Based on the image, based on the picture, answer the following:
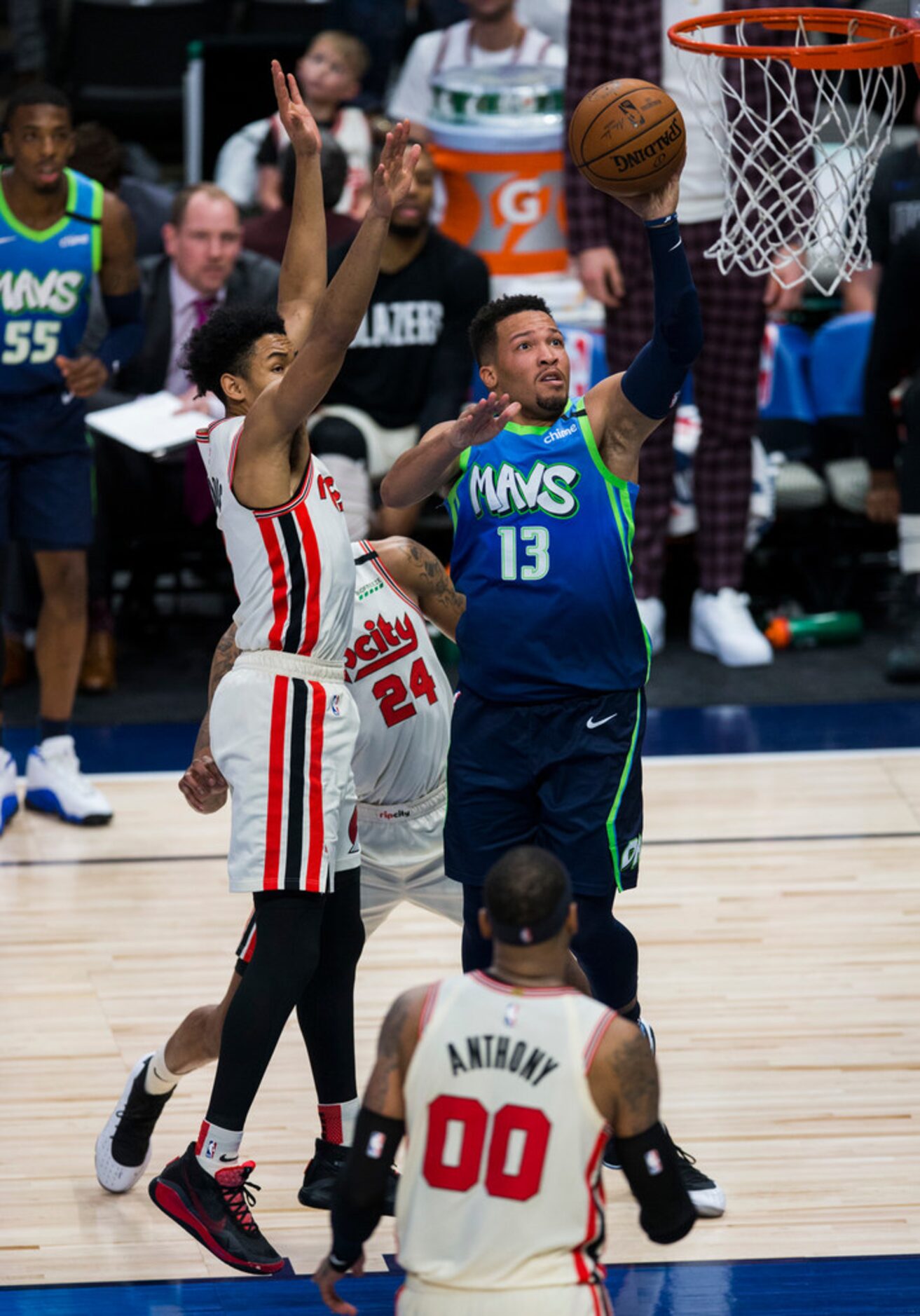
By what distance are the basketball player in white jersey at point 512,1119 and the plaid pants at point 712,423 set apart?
5123mm

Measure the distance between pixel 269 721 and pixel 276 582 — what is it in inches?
10.8

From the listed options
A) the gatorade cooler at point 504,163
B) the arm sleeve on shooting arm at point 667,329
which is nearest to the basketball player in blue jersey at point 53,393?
the gatorade cooler at point 504,163

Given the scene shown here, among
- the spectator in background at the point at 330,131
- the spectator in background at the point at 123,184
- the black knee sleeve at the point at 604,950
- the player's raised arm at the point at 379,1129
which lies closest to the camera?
the player's raised arm at the point at 379,1129

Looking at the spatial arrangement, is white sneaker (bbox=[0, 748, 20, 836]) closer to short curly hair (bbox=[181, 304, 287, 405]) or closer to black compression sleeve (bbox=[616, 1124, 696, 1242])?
short curly hair (bbox=[181, 304, 287, 405])

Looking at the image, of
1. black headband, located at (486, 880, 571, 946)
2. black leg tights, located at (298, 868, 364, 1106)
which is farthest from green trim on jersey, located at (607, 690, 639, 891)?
black headband, located at (486, 880, 571, 946)

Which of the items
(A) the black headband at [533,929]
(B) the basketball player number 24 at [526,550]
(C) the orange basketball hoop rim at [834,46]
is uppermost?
(C) the orange basketball hoop rim at [834,46]

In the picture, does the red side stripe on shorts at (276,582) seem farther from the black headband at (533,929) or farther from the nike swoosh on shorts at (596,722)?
the black headband at (533,929)

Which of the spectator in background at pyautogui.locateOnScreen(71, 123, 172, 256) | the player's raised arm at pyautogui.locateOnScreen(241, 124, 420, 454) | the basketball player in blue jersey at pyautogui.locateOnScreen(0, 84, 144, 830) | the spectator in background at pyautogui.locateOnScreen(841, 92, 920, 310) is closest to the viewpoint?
the player's raised arm at pyautogui.locateOnScreen(241, 124, 420, 454)

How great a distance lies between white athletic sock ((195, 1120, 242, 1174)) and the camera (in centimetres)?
391

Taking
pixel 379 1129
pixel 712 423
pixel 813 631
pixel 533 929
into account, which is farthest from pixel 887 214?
pixel 379 1129

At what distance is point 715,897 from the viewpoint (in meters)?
5.94

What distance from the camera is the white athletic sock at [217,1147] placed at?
3.91 metres

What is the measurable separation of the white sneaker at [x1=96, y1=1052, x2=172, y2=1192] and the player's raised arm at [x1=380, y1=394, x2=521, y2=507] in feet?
4.29

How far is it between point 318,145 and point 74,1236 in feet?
7.95
